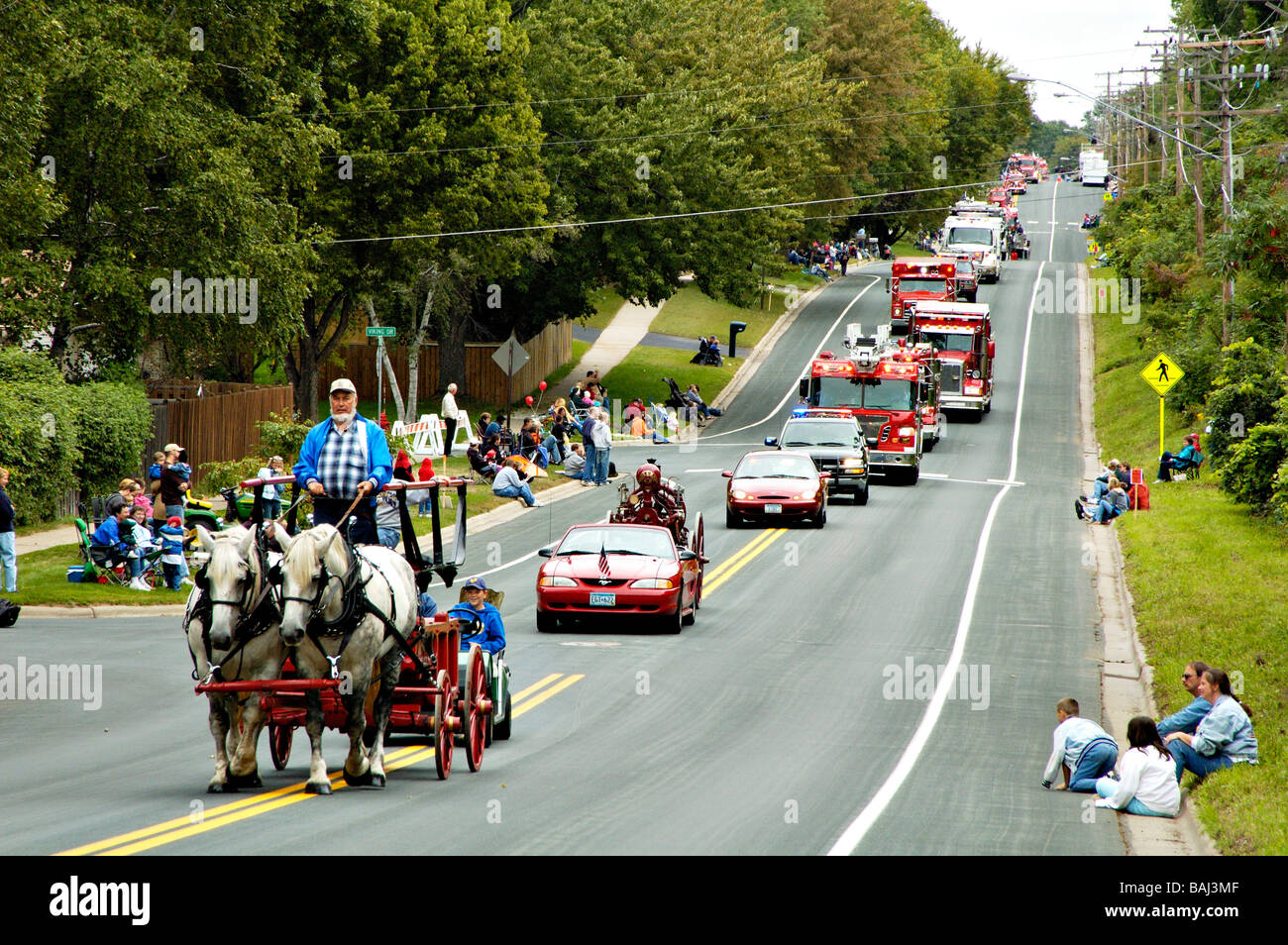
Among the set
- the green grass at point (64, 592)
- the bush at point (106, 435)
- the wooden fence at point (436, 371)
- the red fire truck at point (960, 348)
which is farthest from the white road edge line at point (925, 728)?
the wooden fence at point (436, 371)

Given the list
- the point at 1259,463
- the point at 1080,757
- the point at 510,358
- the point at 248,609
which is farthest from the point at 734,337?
the point at 248,609

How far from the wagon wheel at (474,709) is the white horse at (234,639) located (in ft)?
6.11

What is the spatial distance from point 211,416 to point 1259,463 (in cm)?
2284

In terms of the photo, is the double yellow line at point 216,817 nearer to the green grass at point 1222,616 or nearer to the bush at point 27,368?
the green grass at point 1222,616

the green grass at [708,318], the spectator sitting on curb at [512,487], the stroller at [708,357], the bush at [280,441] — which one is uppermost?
the green grass at [708,318]

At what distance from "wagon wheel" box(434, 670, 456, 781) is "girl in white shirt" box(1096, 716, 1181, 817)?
5458 mm

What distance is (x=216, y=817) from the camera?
10234 millimetres

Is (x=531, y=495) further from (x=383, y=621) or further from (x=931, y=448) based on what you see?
(x=383, y=621)

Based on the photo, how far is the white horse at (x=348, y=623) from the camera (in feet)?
33.7

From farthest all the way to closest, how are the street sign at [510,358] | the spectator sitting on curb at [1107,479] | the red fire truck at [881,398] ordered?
the red fire truck at [881,398], the street sign at [510,358], the spectator sitting on curb at [1107,479]

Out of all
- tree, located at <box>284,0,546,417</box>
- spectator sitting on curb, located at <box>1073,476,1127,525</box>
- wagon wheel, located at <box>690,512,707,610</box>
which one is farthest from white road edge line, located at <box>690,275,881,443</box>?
wagon wheel, located at <box>690,512,707,610</box>

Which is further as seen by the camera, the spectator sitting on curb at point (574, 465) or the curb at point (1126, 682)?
the spectator sitting on curb at point (574, 465)

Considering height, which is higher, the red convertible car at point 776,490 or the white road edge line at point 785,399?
the white road edge line at point 785,399

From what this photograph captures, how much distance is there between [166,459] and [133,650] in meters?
5.73
